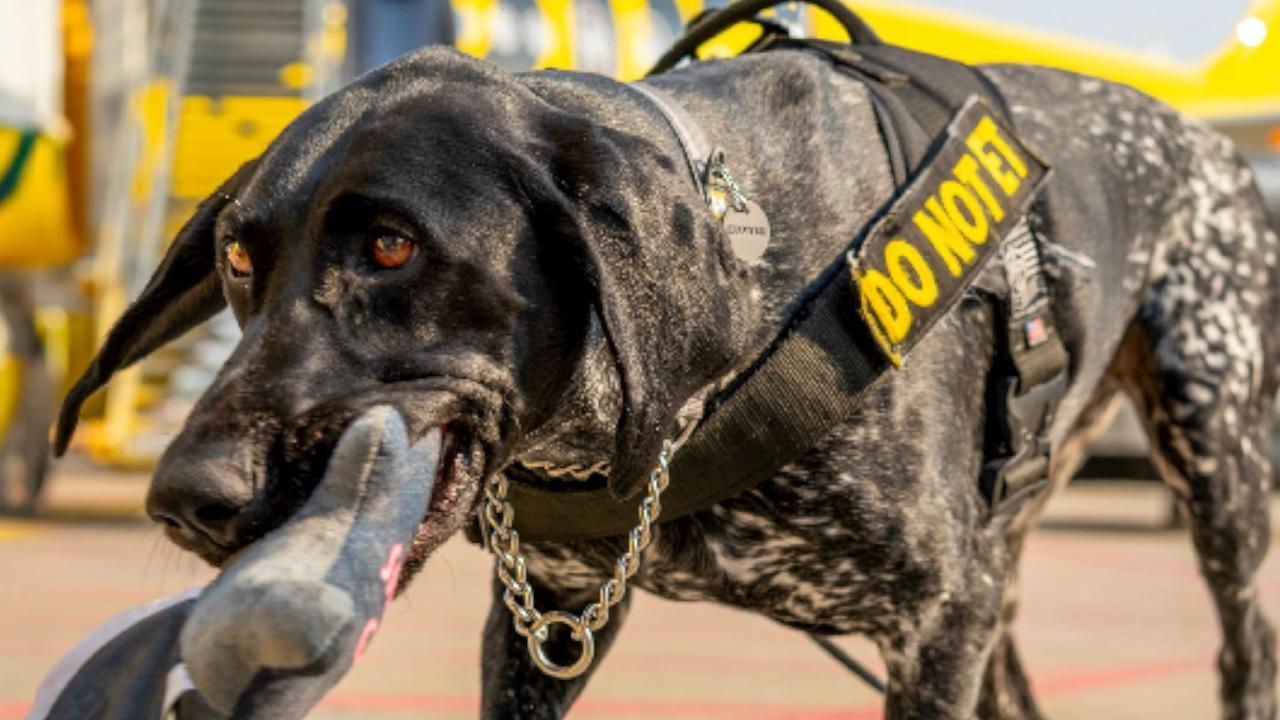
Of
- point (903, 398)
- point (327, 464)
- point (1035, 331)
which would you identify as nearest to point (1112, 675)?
point (1035, 331)

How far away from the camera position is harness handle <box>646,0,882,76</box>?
3441 millimetres

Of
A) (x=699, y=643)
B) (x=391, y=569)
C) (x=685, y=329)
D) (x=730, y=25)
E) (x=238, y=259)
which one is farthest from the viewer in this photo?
(x=699, y=643)

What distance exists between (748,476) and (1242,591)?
1.62 meters

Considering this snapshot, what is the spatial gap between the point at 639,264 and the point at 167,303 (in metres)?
0.77

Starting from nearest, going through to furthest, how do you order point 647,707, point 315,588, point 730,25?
point 315,588 → point 730,25 → point 647,707

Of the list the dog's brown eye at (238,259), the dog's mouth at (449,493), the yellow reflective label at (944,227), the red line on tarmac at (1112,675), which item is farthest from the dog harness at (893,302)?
the red line on tarmac at (1112,675)

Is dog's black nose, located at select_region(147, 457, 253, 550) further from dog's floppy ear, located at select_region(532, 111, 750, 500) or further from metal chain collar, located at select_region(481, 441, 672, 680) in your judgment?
metal chain collar, located at select_region(481, 441, 672, 680)

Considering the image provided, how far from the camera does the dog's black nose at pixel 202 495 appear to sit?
201 centimetres

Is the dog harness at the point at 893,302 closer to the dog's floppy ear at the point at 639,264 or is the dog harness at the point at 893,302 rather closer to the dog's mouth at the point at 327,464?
the dog's floppy ear at the point at 639,264

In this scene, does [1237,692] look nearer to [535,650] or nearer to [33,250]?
[535,650]

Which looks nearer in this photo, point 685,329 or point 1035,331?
point 685,329

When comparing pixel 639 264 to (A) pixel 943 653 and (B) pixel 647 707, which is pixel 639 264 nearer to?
(A) pixel 943 653

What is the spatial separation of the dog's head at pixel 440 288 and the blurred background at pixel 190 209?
311 cm

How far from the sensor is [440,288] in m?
2.26
